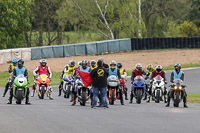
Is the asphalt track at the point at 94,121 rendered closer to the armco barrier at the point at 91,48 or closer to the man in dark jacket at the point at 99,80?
the man in dark jacket at the point at 99,80

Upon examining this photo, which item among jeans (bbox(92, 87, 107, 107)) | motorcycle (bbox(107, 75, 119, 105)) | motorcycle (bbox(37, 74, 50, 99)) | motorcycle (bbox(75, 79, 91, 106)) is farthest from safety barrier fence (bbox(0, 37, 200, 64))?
jeans (bbox(92, 87, 107, 107))

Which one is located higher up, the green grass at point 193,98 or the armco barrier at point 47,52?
the armco barrier at point 47,52

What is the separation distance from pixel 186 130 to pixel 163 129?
52 centimetres

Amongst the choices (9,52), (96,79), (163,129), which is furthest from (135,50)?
(163,129)

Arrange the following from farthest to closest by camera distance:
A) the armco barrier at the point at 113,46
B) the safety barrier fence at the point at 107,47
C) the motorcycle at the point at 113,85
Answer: the armco barrier at the point at 113,46
the safety barrier fence at the point at 107,47
the motorcycle at the point at 113,85

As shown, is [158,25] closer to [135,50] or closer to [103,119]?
[135,50]

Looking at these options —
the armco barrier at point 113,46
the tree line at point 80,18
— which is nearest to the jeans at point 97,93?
the armco barrier at point 113,46

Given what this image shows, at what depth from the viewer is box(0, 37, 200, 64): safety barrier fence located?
56.4 meters

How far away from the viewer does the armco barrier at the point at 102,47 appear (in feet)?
200

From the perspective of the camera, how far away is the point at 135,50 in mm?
63031

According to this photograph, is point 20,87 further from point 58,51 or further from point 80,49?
point 80,49

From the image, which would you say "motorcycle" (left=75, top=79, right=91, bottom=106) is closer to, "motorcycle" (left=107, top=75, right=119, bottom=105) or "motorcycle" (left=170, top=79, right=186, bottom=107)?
"motorcycle" (left=107, top=75, right=119, bottom=105)

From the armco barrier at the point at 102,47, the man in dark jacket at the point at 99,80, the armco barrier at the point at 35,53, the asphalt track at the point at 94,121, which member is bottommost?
the asphalt track at the point at 94,121

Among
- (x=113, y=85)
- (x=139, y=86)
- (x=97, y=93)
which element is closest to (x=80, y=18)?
(x=139, y=86)
